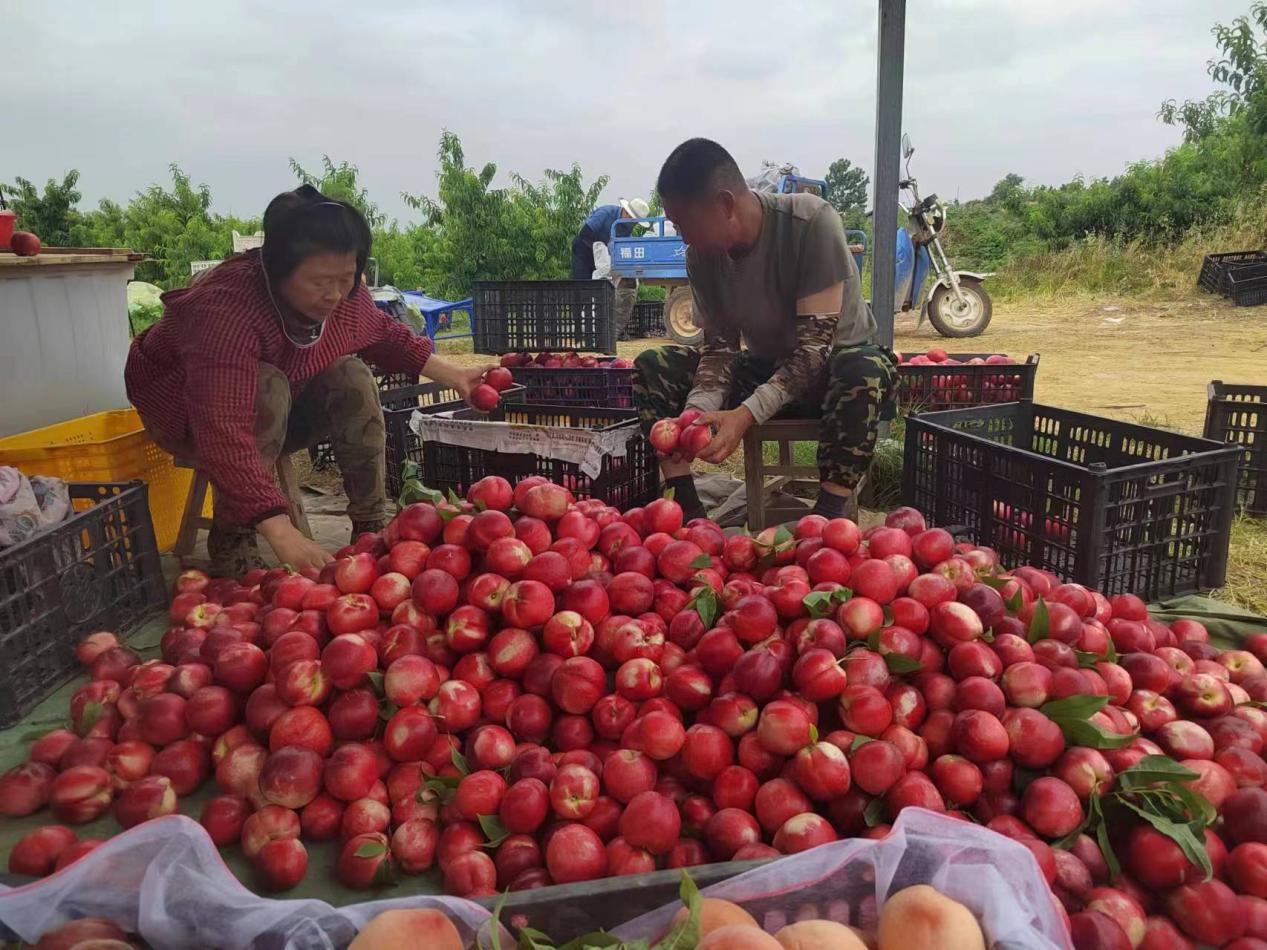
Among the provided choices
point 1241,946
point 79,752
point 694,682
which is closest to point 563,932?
point 694,682

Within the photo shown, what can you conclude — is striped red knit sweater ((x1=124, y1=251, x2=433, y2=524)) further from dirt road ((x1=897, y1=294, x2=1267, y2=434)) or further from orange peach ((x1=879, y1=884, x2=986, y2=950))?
dirt road ((x1=897, y1=294, x2=1267, y2=434))

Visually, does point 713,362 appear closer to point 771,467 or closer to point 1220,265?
→ point 771,467

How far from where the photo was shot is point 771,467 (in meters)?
3.83

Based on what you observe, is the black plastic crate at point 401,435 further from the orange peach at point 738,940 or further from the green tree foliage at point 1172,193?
the green tree foliage at point 1172,193

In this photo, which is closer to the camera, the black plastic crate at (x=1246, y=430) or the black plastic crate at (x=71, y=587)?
the black plastic crate at (x=71, y=587)

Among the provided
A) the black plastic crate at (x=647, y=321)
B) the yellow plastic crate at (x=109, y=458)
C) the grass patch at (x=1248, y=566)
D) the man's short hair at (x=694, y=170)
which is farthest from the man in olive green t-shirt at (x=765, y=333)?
the black plastic crate at (x=647, y=321)

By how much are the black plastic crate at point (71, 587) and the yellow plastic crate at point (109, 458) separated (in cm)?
31

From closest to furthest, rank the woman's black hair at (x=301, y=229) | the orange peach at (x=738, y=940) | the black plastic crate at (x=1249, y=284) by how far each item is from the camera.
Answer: the orange peach at (x=738, y=940) → the woman's black hair at (x=301, y=229) → the black plastic crate at (x=1249, y=284)

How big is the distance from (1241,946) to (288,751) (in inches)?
60.9

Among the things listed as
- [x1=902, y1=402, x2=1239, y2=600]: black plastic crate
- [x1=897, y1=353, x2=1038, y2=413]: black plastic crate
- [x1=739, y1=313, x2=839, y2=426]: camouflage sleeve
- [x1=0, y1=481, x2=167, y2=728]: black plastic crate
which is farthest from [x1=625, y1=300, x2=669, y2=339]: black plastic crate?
[x1=0, y1=481, x2=167, y2=728]: black plastic crate

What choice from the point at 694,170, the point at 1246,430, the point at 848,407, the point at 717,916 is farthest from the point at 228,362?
the point at 1246,430

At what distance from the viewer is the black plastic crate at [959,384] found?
4.87 meters

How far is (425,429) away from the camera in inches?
147

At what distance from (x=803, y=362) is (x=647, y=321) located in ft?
36.7
